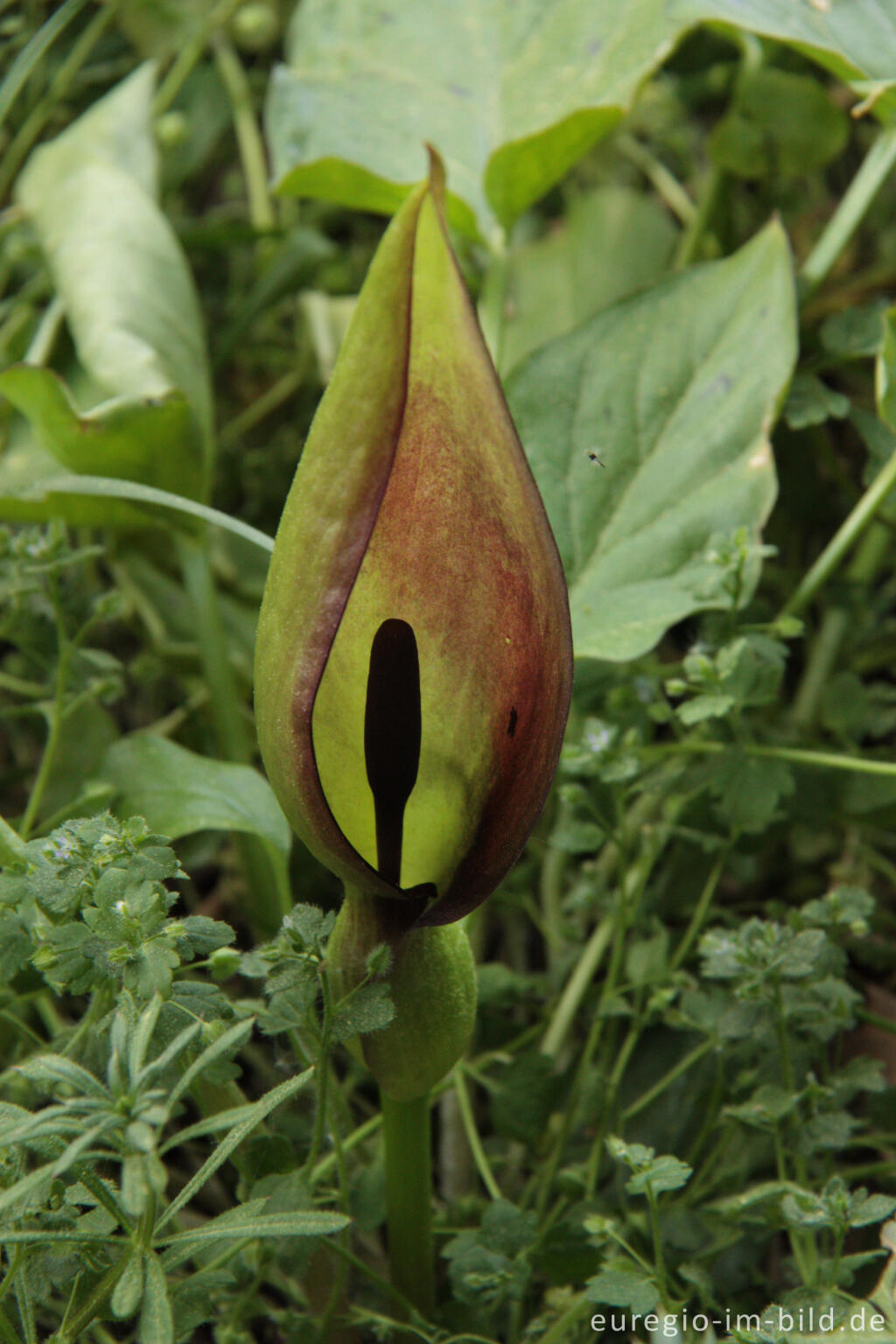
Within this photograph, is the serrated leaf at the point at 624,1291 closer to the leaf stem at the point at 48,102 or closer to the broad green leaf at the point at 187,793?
the broad green leaf at the point at 187,793

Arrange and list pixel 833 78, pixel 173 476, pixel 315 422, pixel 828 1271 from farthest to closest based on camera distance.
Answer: pixel 833 78 < pixel 173 476 < pixel 828 1271 < pixel 315 422

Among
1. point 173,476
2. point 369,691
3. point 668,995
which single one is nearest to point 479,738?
point 369,691

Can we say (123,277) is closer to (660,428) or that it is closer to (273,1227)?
(660,428)

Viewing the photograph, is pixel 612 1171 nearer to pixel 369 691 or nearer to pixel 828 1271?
pixel 828 1271

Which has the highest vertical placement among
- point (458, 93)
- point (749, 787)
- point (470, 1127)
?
point (458, 93)

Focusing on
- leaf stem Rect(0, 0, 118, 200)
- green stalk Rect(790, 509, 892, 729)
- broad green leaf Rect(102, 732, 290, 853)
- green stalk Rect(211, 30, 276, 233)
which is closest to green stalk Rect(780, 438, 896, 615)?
green stalk Rect(790, 509, 892, 729)

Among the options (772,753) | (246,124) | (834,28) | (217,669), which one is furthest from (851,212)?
(246,124)
